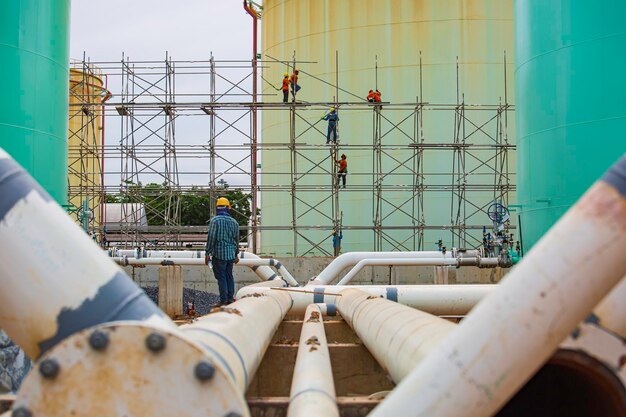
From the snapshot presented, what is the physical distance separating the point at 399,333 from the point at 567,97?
29.3ft

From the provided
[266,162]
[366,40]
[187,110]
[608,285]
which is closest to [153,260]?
[187,110]

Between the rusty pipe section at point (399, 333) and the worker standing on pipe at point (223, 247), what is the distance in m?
5.51

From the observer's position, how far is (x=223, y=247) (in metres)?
10.6

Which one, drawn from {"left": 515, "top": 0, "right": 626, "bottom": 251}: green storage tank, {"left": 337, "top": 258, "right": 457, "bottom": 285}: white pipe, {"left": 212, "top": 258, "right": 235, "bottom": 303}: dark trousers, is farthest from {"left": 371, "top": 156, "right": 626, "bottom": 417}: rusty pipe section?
{"left": 337, "top": 258, "right": 457, "bottom": 285}: white pipe

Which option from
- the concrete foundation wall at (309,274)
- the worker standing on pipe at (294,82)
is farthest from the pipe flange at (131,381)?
the worker standing on pipe at (294,82)

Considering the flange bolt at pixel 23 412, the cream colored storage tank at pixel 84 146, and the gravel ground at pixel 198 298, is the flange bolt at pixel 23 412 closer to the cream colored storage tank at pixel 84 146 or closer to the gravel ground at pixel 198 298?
the gravel ground at pixel 198 298

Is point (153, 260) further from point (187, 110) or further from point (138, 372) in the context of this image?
point (138, 372)

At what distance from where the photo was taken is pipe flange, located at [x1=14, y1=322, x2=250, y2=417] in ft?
6.48

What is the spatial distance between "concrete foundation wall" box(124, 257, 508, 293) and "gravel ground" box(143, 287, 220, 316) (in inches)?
11.9

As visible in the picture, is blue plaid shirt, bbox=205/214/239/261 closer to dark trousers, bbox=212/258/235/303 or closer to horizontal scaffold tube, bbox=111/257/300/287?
dark trousers, bbox=212/258/235/303

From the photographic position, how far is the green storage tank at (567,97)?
35.9 feet

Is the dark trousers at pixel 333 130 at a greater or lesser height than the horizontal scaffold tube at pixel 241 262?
greater

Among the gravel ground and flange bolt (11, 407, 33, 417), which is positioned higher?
flange bolt (11, 407, 33, 417)

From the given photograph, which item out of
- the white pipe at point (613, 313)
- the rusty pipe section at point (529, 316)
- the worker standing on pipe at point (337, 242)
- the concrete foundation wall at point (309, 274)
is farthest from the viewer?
the worker standing on pipe at point (337, 242)
